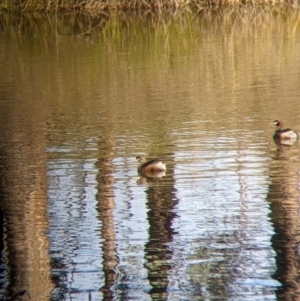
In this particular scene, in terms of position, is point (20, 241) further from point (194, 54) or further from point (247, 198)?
point (194, 54)

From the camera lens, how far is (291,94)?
14609mm

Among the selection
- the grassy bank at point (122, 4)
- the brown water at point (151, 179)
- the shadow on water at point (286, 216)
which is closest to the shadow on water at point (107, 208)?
the brown water at point (151, 179)

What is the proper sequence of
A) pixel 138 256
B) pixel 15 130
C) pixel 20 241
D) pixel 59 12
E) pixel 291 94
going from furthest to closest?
pixel 59 12 < pixel 291 94 < pixel 15 130 < pixel 20 241 < pixel 138 256

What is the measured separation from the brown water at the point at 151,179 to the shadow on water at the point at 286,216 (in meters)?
0.02

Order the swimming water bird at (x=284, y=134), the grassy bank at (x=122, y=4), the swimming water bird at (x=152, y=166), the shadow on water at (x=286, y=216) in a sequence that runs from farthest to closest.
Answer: the grassy bank at (x=122, y=4)
the swimming water bird at (x=284, y=134)
the swimming water bird at (x=152, y=166)
the shadow on water at (x=286, y=216)

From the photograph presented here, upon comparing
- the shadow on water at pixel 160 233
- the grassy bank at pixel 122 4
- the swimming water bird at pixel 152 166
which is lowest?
the shadow on water at pixel 160 233

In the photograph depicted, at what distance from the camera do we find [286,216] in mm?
8523

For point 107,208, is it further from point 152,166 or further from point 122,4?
point 122,4

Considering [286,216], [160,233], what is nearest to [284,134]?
[286,216]

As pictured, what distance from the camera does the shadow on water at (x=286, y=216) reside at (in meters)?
6.91

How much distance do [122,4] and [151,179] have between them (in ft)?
68.9

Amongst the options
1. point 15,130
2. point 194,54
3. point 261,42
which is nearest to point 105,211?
point 15,130

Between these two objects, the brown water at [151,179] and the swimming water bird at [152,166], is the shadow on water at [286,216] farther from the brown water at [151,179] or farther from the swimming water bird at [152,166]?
the swimming water bird at [152,166]

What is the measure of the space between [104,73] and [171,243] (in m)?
10.2
